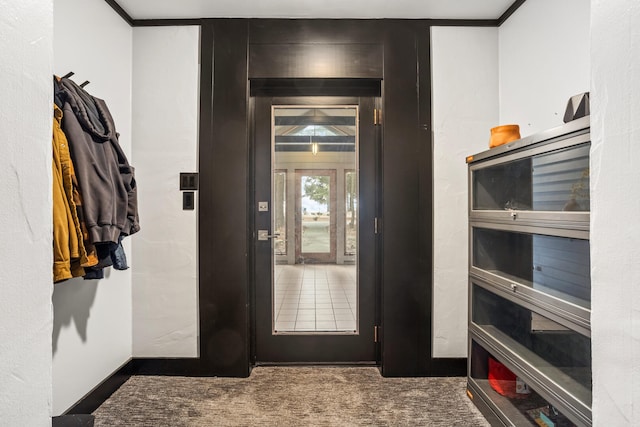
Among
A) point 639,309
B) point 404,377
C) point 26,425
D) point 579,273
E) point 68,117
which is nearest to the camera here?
point 26,425

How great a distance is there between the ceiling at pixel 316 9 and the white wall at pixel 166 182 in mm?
136

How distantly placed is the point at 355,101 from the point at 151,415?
242 cm

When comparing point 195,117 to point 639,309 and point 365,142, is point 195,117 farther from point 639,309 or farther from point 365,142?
point 639,309

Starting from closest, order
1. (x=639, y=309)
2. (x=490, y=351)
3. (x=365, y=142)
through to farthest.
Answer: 1. (x=639, y=309)
2. (x=490, y=351)
3. (x=365, y=142)

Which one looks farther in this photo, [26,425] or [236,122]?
[236,122]

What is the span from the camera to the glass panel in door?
2656 millimetres

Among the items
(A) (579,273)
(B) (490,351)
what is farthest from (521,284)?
(B) (490,351)

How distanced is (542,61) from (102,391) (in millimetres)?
3289

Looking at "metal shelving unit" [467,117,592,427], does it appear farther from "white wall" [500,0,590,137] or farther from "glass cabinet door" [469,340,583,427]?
"white wall" [500,0,590,137]

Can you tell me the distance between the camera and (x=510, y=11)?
2346 millimetres

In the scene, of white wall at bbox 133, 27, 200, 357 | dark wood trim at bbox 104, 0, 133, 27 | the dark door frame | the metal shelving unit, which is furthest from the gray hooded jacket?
the metal shelving unit

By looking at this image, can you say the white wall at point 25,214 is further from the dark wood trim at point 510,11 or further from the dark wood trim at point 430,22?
the dark wood trim at point 510,11

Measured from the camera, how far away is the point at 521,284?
166 cm

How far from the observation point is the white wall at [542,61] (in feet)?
5.89
